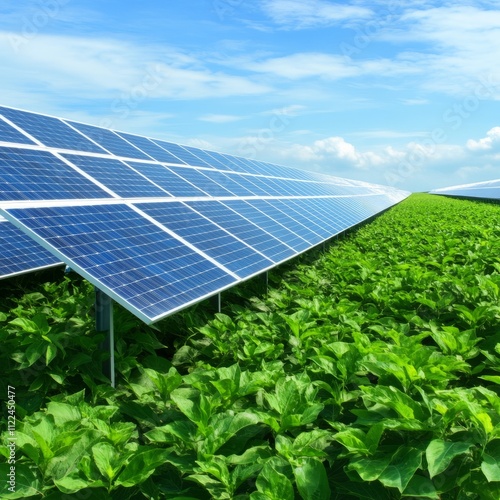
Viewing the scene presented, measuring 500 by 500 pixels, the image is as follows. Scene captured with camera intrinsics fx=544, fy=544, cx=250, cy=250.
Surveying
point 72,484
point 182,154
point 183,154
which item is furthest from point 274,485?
point 183,154

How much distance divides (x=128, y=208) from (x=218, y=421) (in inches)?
166

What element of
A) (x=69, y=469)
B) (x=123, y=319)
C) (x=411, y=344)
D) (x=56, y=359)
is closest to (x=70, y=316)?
(x=123, y=319)

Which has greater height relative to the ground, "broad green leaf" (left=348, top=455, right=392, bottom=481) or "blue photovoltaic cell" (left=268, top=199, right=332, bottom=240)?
"blue photovoltaic cell" (left=268, top=199, right=332, bottom=240)

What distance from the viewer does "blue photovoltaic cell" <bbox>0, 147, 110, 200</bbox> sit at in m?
6.04

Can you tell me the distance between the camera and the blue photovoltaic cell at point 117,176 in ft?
26.2

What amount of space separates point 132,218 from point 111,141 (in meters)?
5.90

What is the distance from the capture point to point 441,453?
3.02 meters

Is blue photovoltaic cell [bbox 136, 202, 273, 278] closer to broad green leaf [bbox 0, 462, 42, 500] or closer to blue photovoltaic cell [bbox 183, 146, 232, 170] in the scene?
broad green leaf [bbox 0, 462, 42, 500]

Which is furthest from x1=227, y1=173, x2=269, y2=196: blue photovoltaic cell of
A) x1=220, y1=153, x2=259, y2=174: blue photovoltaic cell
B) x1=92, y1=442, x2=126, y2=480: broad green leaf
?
x1=92, y1=442, x2=126, y2=480: broad green leaf

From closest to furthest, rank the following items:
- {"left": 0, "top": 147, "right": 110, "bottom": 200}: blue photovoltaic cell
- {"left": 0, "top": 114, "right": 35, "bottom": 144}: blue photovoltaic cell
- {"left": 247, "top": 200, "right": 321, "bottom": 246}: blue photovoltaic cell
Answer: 1. {"left": 0, "top": 147, "right": 110, "bottom": 200}: blue photovoltaic cell
2. {"left": 0, "top": 114, "right": 35, "bottom": 144}: blue photovoltaic cell
3. {"left": 247, "top": 200, "right": 321, "bottom": 246}: blue photovoltaic cell

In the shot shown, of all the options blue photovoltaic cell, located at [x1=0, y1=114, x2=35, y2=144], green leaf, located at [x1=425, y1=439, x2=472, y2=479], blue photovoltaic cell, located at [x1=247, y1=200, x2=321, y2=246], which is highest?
blue photovoltaic cell, located at [x1=0, y1=114, x2=35, y2=144]

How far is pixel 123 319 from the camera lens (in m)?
5.73

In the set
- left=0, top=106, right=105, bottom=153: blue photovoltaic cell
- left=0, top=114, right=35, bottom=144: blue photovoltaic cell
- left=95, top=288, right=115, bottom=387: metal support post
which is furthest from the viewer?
left=0, top=106, right=105, bottom=153: blue photovoltaic cell

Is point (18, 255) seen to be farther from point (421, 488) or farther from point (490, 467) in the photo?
point (490, 467)
